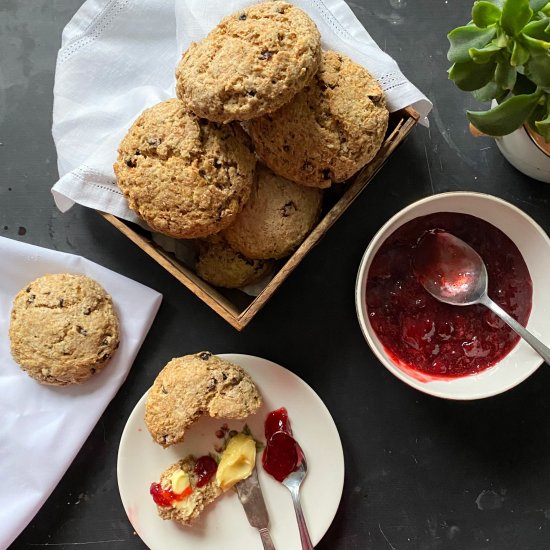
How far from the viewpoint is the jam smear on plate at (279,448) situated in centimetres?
130

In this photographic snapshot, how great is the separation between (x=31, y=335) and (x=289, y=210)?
60 centimetres

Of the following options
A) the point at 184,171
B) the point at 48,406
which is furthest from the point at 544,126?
the point at 48,406

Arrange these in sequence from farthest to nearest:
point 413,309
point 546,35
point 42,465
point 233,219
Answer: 1. point 42,465
2. point 413,309
3. point 233,219
4. point 546,35

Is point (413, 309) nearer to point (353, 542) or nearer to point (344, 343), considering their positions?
point (344, 343)

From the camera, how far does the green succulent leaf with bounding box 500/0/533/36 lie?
87 cm

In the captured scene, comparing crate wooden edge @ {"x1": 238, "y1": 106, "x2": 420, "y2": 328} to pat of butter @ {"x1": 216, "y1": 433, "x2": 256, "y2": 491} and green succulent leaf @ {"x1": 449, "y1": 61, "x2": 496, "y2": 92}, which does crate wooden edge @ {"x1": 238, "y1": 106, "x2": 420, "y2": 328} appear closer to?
green succulent leaf @ {"x1": 449, "y1": 61, "x2": 496, "y2": 92}

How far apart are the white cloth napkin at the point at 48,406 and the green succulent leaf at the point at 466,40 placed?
0.78 meters

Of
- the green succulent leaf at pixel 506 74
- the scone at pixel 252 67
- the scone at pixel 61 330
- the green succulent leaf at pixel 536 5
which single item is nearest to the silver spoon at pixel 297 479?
the scone at pixel 61 330

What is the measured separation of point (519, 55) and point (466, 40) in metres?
0.09

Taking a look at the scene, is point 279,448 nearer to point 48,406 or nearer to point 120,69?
point 48,406

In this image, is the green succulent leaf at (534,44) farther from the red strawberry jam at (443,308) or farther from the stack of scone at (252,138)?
the red strawberry jam at (443,308)

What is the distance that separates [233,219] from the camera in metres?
1.08

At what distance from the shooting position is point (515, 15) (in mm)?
874

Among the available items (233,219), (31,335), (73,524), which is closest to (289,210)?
(233,219)
